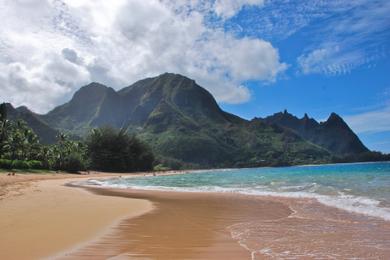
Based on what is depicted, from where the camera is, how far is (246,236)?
419 inches

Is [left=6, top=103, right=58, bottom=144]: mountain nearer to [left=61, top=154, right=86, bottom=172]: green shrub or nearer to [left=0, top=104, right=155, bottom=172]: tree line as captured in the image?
[left=0, top=104, right=155, bottom=172]: tree line

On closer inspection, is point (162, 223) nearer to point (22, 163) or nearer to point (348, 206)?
point (348, 206)

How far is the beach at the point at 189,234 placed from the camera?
8.48m

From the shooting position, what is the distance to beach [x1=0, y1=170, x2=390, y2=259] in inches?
334

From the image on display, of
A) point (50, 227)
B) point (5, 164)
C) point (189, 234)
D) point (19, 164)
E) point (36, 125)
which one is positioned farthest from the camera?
point (36, 125)

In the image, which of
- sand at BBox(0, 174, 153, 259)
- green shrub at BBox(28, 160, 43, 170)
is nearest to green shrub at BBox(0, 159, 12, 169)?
green shrub at BBox(28, 160, 43, 170)

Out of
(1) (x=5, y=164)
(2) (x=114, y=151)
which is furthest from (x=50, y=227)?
(2) (x=114, y=151)

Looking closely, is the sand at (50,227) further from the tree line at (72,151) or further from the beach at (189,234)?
the tree line at (72,151)

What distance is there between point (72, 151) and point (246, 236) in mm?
85945

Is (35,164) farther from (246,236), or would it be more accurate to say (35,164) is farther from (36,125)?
(36,125)

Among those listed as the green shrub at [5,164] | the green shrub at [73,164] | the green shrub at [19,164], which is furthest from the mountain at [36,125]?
the green shrub at [5,164]

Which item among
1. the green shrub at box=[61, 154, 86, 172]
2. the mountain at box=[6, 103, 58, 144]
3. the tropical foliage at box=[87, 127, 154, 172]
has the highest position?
the mountain at box=[6, 103, 58, 144]

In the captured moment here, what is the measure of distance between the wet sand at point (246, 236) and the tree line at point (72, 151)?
53.0m

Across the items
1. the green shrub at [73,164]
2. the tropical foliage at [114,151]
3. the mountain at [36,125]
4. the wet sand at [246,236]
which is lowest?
the wet sand at [246,236]
